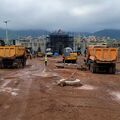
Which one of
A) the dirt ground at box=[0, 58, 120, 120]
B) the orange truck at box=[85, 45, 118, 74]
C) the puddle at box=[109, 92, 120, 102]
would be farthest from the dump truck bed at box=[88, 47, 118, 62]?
the puddle at box=[109, 92, 120, 102]

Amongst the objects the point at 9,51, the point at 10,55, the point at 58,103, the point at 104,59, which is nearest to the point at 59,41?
the point at 9,51

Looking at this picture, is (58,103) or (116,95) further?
(116,95)

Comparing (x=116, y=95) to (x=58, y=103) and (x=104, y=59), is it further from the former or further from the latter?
(x=104, y=59)

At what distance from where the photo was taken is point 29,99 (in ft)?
55.2

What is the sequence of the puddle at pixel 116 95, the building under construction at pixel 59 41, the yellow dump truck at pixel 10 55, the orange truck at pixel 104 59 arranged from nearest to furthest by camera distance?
1. the puddle at pixel 116 95
2. the orange truck at pixel 104 59
3. the yellow dump truck at pixel 10 55
4. the building under construction at pixel 59 41

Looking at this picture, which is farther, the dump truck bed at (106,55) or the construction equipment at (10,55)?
the construction equipment at (10,55)

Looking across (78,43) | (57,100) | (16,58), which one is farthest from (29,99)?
(78,43)

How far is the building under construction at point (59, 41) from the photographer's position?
370 ft

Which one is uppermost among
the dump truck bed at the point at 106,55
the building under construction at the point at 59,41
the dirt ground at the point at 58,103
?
the dump truck bed at the point at 106,55

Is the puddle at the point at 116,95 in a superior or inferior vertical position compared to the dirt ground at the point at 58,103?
inferior

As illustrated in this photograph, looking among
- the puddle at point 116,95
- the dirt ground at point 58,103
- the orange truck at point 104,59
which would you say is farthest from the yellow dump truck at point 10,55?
the puddle at point 116,95

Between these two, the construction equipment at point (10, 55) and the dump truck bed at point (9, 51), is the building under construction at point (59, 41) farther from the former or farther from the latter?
the dump truck bed at point (9, 51)

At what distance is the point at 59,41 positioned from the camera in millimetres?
114000

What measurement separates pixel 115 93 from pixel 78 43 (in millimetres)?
121407
